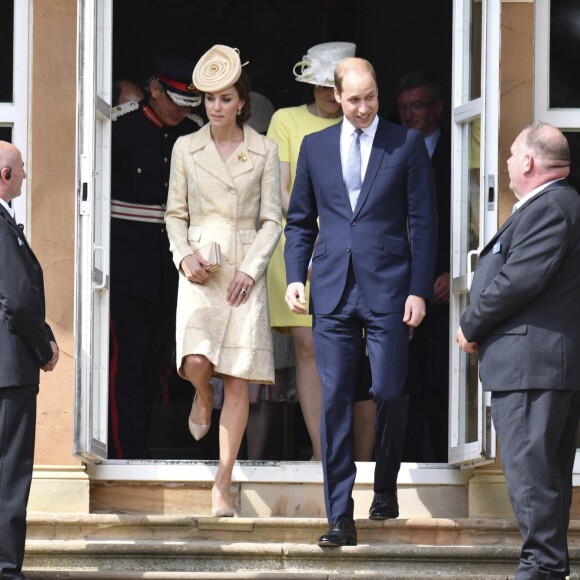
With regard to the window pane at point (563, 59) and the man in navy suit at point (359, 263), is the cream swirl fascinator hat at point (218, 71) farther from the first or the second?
the window pane at point (563, 59)

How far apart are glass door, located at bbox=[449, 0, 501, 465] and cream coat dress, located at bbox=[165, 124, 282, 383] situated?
0.82m

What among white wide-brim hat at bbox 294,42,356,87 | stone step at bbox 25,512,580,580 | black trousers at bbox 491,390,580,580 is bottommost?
stone step at bbox 25,512,580,580

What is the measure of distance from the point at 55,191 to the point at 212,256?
80 cm

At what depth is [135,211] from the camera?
9.03m

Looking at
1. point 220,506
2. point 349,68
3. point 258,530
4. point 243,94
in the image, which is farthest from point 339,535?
point 243,94

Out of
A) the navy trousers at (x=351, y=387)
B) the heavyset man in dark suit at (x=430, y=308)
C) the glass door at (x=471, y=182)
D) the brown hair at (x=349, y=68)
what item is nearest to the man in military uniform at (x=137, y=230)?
the heavyset man in dark suit at (x=430, y=308)

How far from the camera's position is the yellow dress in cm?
856

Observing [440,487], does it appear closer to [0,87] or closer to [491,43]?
[491,43]

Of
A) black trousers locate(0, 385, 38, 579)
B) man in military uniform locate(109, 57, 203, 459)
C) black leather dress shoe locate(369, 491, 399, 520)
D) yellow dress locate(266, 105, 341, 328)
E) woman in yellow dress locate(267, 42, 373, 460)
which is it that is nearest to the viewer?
black trousers locate(0, 385, 38, 579)

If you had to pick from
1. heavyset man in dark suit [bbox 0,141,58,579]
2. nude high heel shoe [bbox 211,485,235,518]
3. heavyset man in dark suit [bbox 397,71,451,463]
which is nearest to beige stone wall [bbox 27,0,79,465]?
nude high heel shoe [bbox 211,485,235,518]

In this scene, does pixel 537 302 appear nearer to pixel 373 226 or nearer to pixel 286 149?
pixel 373 226

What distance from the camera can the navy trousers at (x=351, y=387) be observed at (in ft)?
24.5

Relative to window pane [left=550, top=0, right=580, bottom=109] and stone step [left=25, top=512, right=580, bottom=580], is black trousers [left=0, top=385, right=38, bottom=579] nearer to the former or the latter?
stone step [left=25, top=512, right=580, bottom=580]

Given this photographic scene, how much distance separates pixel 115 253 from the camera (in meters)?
9.05
